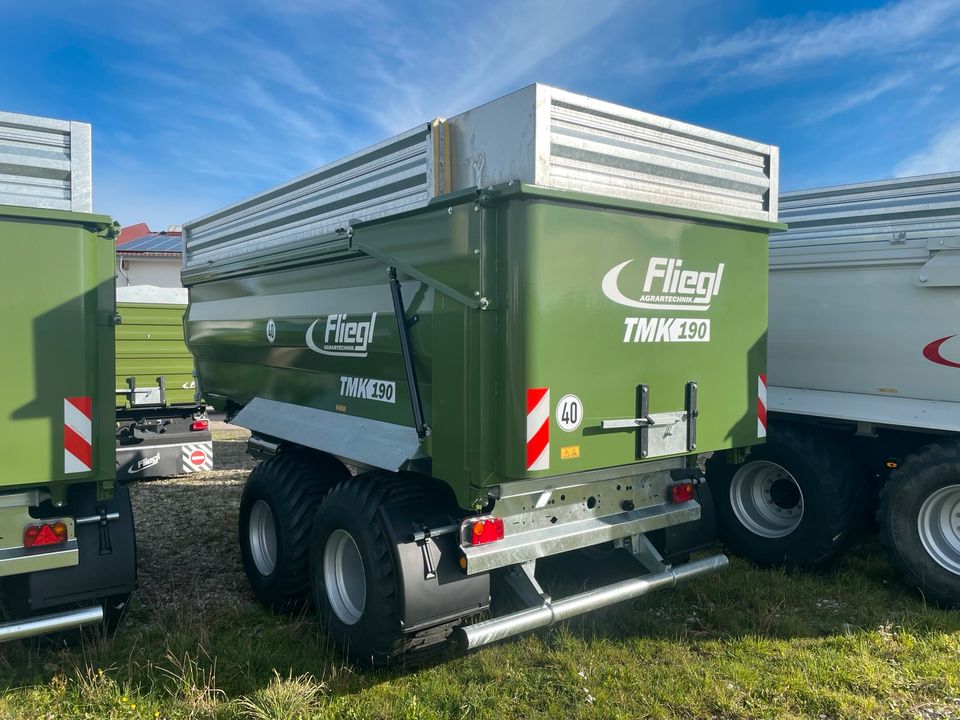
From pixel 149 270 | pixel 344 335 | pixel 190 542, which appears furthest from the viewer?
pixel 149 270

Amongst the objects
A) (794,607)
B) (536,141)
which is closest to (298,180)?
(536,141)

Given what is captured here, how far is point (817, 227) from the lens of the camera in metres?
5.50

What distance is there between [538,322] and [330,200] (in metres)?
2.01

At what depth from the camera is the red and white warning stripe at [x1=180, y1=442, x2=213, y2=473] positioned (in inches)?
327

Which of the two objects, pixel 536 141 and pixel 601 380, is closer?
pixel 536 141

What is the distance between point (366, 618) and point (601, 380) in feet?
5.28

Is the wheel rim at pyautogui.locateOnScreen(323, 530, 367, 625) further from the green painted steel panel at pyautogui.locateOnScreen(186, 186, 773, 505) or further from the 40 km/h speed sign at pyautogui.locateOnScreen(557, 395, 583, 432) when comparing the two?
the 40 km/h speed sign at pyautogui.locateOnScreen(557, 395, 583, 432)

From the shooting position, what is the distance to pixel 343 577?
388cm

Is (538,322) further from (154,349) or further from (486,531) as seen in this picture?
(154,349)

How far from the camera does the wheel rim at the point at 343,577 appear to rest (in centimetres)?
377

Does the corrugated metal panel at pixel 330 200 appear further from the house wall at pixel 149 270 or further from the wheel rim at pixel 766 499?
the house wall at pixel 149 270

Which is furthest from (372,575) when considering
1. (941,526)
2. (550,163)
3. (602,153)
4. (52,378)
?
(941,526)

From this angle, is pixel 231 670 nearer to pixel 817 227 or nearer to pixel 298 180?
pixel 298 180

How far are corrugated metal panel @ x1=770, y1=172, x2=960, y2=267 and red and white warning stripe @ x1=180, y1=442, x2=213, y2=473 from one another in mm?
6521
